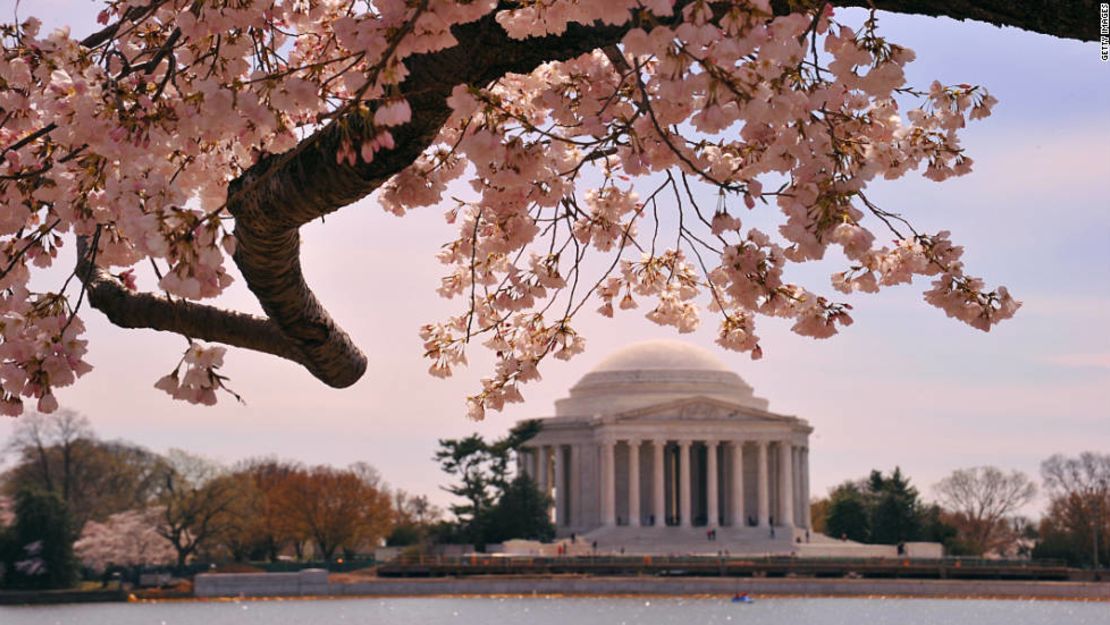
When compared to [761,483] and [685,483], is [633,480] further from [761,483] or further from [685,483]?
[761,483]

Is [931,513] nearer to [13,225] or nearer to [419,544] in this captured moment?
[419,544]

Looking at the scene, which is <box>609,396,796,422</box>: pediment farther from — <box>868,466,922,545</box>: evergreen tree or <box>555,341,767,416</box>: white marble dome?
<box>868,466,922,545</box>: evergreen tree

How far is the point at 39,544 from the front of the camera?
7488 cm

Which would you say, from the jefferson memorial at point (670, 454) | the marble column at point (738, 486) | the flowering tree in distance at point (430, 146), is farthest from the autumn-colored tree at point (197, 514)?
the flowering tree in distance at point (430, 146)

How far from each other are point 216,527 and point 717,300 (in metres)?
82.5

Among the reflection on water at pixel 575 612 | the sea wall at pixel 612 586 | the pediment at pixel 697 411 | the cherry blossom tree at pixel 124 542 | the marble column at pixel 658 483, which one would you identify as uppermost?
the pediment at pixel 697 411

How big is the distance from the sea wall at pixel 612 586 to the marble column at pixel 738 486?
2861cm

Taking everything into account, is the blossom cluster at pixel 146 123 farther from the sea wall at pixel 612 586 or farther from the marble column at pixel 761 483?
the marble column at pixel 761 483

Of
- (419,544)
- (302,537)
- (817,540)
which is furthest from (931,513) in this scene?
(302,537)

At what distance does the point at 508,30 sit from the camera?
21.3 ft

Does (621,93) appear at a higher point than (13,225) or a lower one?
higher

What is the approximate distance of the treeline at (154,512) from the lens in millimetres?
76500

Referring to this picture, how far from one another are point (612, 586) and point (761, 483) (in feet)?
114

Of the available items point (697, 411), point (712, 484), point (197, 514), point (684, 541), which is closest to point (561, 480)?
point (712, 484)
